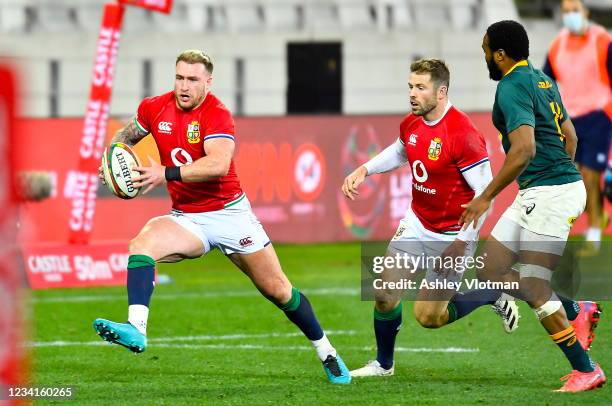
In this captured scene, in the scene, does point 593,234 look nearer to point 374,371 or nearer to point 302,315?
point 374,371

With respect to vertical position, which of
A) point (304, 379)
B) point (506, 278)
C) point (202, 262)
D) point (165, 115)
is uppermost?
point (165, 115)

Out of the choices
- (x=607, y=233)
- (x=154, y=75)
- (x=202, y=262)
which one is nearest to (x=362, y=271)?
(x=202, y=262)

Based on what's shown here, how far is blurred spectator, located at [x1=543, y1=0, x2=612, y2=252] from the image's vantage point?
13.3m

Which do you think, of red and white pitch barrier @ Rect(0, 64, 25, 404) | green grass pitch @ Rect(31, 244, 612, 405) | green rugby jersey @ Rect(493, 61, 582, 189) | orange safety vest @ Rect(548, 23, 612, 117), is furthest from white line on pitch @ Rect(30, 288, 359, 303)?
red and white pitch barrier @ Rect(0, 64, 25, 404)

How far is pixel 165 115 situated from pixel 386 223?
1069 centimetres

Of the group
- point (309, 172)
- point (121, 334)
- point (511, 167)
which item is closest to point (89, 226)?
point (309, 172)

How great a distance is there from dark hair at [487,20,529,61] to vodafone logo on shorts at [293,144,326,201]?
35.5 ft

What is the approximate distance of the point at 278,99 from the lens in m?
22.5

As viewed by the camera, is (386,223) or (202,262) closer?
(202,262)

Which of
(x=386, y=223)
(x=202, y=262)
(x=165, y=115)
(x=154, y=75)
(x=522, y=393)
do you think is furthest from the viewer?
(x=154, y=75)

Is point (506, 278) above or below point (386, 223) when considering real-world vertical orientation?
above

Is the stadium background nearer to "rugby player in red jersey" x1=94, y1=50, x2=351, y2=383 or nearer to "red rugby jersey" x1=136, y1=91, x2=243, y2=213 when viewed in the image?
"rugby player in red jersey" x1=94, y1=50, x2=351, y2=383

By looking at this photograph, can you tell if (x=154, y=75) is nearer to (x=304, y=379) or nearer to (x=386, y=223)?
(x=386, y=223)

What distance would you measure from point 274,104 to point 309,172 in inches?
185
